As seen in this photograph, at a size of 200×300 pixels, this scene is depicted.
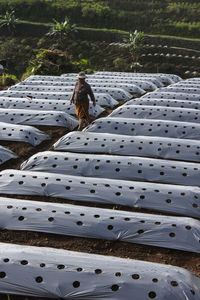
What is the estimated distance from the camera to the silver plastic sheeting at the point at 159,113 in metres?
11.0

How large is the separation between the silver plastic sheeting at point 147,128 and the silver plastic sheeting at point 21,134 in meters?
1.36

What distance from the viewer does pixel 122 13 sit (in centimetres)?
4650

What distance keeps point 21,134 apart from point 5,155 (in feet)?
3.88

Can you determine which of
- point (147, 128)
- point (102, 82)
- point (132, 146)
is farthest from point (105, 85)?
point (132, 146)

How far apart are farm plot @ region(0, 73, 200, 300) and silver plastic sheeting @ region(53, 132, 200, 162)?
2 centimetres

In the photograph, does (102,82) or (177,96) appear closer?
(177,96)

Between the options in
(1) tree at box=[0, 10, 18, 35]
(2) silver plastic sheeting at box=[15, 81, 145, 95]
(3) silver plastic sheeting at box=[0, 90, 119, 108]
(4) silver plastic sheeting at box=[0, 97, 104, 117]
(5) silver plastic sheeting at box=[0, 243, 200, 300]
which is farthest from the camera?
(1) tree at box=[0, 10, 18, 35]

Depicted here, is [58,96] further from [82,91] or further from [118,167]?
[118,167]

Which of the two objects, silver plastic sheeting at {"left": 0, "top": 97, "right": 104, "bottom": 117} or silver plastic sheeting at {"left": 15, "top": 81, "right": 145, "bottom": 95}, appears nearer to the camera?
silver plastic sheeting at {"left": 0, "top": 97, "right": 104, "bottom": 117}

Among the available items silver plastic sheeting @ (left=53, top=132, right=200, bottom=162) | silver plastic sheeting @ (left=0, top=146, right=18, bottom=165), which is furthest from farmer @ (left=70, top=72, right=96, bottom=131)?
silver plastic sheeting @ (left=0, top=146, right=18, bottom=165)

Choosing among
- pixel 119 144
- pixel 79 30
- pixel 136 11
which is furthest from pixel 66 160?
pixel 136 11

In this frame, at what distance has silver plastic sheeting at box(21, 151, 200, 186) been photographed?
752 centimetres

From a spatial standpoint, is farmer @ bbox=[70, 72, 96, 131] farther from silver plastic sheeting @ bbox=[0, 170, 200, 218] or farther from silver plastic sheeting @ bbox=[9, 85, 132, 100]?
silver plastic sheeting @ bbox=[9, 85, 132, 100]

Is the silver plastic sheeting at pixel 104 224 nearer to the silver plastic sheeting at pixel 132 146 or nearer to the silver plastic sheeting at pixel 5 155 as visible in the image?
the silver plastic sheeting at pixel 5 155
